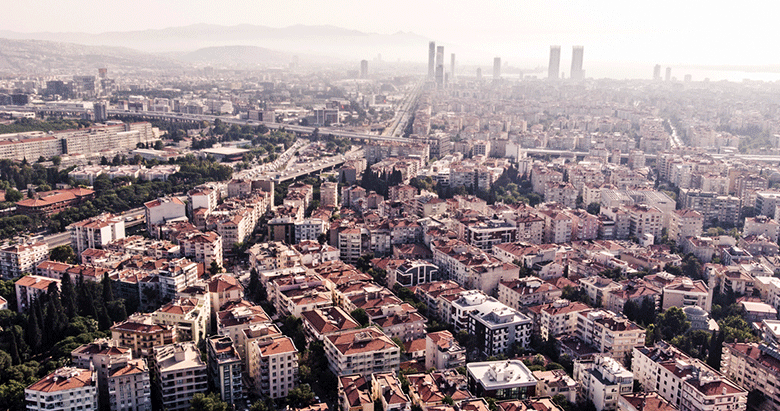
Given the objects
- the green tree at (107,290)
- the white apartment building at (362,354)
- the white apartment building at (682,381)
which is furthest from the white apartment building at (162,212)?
the white apartment building at (682,381)

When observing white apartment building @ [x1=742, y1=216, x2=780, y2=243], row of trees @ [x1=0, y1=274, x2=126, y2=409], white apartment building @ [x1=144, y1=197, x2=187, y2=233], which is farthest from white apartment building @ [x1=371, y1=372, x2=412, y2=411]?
white apartment building @ [x1=742, y1=216, x2=780, y2=243]

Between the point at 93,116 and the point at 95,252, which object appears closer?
the point at 95,252

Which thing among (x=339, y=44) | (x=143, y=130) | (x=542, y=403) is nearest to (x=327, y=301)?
(x=542, y=403)

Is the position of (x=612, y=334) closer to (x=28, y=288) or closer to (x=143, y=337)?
(x=143, y=337)

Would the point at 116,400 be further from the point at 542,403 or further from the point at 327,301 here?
the point at 542,403

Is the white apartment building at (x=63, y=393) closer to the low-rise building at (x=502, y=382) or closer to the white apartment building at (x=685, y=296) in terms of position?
the low-rise building at (x=502, y=382)

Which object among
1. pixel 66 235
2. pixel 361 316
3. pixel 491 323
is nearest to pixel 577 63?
pixel 66 235
